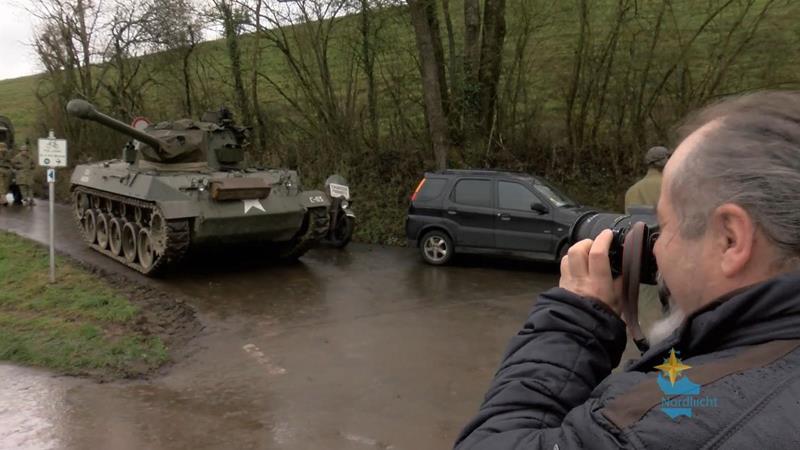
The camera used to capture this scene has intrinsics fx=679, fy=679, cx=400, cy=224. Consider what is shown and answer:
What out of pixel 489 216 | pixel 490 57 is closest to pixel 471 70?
pixel 490 57

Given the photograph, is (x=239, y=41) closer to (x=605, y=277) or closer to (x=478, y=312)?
(x=478, y=312)

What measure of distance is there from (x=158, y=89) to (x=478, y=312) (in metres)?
18.8

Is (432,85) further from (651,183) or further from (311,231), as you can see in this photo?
(651,183)

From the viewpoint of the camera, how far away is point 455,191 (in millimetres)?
11117

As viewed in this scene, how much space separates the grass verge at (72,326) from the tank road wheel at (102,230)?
1450 mm

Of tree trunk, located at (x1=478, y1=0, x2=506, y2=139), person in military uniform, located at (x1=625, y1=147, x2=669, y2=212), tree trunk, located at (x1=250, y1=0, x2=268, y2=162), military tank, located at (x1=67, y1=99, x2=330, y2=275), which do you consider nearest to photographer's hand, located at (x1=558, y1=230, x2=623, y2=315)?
person in military uniform, located at (x1=625, y1=147, x2=669, y2=212)

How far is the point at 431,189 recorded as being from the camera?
11.4 meters

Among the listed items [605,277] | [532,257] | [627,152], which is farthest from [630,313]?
[627,152]

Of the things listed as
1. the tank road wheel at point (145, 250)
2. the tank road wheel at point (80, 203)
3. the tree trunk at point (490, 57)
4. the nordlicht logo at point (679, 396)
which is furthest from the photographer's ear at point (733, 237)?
the tree trunk at point (490, 57)

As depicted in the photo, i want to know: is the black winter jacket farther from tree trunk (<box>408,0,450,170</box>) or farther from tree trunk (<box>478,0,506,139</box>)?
tree trunk (<box>478,0,506,139</box>)

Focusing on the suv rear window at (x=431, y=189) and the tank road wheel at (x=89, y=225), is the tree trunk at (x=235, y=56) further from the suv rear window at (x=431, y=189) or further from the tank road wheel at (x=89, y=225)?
the suv rear window at (x=431, y=189)

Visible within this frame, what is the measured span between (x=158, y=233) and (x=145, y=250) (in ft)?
2.55

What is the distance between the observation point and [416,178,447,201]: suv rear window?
1128 centimetres

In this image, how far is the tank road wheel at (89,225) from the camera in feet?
40.4
